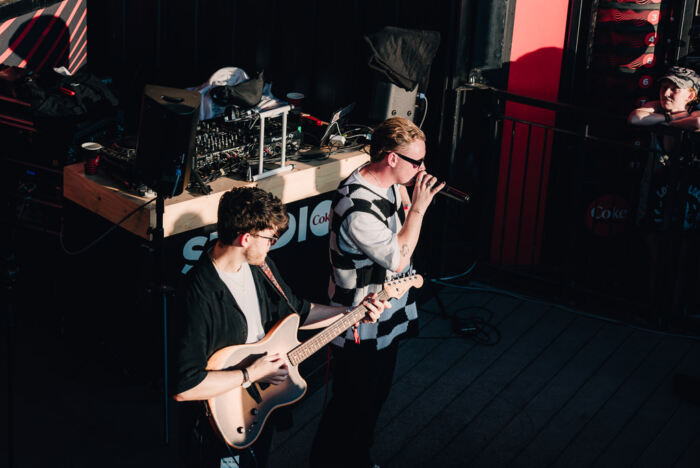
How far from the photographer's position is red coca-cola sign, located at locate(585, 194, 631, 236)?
679cm

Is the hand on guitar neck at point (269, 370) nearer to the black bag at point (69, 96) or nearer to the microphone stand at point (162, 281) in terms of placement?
the microphone stand at point (162, 281)

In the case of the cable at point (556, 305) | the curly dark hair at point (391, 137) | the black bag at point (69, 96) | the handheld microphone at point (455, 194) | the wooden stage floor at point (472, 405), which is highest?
the curly dark hair at point (391, 137)

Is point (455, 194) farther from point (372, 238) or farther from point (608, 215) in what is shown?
point (608, 215)

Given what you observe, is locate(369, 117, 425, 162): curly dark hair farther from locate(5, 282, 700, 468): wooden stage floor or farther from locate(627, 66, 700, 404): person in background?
locate(627, 66, 700, 404): person in background

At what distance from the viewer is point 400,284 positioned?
3.93 metres

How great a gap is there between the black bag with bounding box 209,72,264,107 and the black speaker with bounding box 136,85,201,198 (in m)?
0.79

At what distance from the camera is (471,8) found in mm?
5801

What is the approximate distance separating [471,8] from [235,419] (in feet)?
11.7

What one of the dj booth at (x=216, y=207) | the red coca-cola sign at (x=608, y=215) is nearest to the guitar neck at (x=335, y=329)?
the dj booth at (x=216, y=207)

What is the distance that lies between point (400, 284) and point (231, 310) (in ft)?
3.09

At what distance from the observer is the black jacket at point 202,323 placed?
3148 millimetres

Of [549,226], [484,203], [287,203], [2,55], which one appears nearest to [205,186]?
[287,203]

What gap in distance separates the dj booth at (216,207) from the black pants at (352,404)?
4.05 feet

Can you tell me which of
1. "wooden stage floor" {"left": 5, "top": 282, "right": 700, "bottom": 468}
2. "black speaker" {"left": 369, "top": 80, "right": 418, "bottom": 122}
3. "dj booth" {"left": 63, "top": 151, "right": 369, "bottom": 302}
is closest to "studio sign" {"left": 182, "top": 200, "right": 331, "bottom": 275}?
"dj booth" {"left": 63, "top": 151, "right": 369, "bottom": 302}
